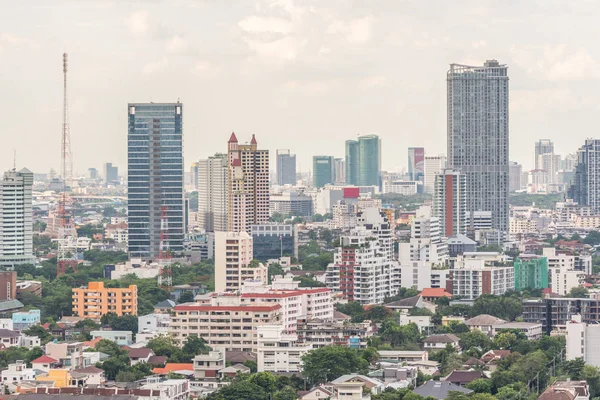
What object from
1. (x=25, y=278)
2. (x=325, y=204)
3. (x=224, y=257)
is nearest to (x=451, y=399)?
(x=224, y=257)

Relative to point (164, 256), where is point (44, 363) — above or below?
below

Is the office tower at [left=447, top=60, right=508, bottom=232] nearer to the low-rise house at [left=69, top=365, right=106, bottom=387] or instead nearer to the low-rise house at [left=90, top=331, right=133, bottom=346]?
the low-rise house at [left=90, top=331, right=133, bottom=346]

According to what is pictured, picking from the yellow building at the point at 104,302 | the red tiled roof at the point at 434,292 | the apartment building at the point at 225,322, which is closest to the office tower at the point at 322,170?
the red tiled roof at the point at 434,292

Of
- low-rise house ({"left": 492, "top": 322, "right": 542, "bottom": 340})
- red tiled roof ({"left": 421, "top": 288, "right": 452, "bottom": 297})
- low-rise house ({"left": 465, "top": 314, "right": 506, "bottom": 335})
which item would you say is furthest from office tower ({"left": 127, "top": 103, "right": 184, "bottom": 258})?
low-rise house ({"left": 492, "top": 322, "right": 542, "bottom": 340})

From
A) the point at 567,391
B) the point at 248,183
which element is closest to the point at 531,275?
the point at 248,183

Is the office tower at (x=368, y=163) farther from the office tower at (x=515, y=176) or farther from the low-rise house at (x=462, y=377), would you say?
the low-rise house at (x=462, y=377)

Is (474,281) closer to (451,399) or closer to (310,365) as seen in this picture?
(310,365)

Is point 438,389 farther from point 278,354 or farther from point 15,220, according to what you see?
point 15,220
